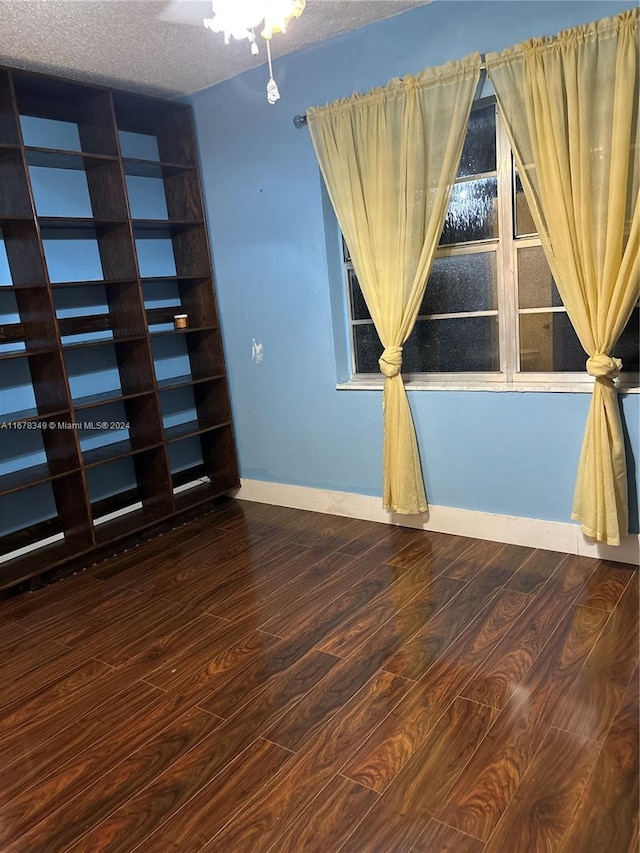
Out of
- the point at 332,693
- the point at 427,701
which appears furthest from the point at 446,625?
the point at 332,693

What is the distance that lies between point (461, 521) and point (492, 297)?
1.18 meters

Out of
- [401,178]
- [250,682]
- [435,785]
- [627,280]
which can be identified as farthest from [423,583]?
[401,178]

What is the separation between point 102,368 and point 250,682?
2255 millimetres

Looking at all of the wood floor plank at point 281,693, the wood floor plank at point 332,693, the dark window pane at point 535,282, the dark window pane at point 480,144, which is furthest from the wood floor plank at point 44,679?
the dark window pane at point 480,144

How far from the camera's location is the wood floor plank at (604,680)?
189 centimetres

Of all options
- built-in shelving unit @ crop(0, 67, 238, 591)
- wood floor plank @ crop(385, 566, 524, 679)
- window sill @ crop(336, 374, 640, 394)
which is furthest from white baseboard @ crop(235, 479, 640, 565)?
window sill @ crop(336, 374, 640, 394)

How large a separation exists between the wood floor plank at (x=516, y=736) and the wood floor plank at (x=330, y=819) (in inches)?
8.7

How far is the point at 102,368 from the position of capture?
3748 millimetres

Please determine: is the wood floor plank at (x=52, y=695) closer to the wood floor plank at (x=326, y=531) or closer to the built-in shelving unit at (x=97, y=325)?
the built-in shelving unit at (x=97, y=325)

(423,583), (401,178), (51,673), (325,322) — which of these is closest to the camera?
(51,673)

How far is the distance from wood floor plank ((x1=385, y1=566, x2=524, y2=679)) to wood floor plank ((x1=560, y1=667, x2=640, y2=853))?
65 centimetres

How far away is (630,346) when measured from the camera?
2.77 m

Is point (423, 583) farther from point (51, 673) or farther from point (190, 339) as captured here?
point (190, 339)

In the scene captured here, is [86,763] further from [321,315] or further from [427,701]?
[321,315]
